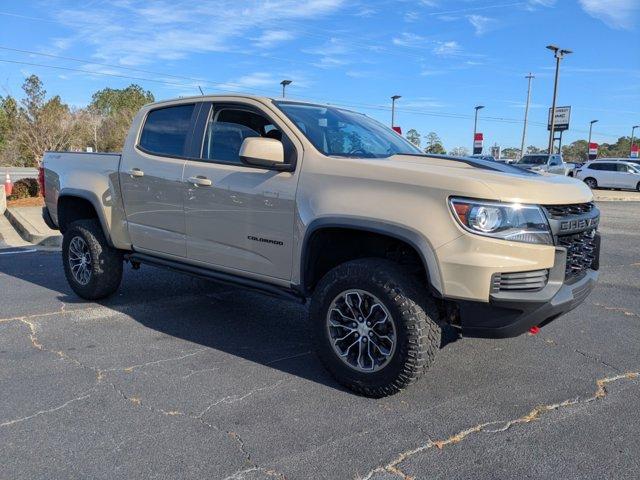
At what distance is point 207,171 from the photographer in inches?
177

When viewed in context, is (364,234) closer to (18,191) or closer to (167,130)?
(167,130)

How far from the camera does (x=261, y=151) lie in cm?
384

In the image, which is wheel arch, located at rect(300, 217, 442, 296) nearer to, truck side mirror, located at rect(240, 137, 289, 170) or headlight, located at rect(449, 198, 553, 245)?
headlight, located at rect(449, 198, 553, 245)

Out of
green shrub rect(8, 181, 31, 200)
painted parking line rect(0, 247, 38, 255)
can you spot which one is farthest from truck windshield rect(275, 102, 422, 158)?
green shrub rect(8, 181, 31, 200)

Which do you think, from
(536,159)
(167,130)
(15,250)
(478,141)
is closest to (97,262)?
(167,130)

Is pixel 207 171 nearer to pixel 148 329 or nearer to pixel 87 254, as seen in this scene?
pixel 148 329

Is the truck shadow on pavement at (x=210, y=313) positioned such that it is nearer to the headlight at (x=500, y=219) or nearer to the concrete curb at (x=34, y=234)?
the headlight at (x=500, y=219)

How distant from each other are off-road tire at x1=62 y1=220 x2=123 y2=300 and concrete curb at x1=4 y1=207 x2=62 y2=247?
4.38 m

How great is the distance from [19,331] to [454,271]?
387 centimetres

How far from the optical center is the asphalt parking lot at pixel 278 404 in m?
2.90

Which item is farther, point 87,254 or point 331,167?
point 87,254

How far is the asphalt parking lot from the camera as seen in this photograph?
9.51 feet

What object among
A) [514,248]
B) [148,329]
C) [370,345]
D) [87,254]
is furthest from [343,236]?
[87,254]

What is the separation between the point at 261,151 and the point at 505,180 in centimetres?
160
